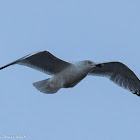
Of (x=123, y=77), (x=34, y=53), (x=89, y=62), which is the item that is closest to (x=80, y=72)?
(x=89, y=62)

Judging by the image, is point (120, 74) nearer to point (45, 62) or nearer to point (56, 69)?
point (56, 69)

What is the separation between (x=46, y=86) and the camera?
723 centimetres

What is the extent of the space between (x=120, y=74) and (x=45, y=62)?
159cm

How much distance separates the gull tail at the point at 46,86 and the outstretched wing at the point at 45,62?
0.20 meters

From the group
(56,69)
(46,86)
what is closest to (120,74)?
(56,69)

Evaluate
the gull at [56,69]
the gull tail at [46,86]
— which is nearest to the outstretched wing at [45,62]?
the gull at [56,69]

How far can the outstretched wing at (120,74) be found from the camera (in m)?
7.92

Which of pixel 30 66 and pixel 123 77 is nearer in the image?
pixel 30 66

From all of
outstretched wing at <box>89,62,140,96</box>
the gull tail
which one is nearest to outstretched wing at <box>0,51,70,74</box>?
the gull tail

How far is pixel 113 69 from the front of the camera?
7992 millimetres

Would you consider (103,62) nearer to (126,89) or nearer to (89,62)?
(89,62)

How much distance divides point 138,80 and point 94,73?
0.84 m

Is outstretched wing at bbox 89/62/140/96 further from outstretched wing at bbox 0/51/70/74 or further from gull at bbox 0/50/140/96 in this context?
outstretched wing at bbox 0/51/70/74

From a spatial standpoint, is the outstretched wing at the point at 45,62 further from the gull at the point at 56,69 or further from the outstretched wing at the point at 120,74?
the outstretched wing at the point at 120,74
